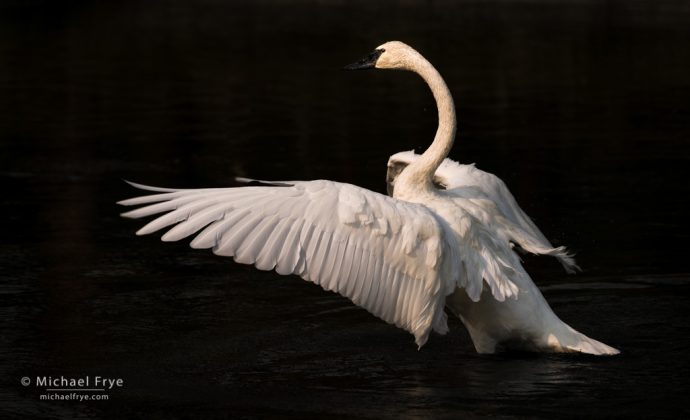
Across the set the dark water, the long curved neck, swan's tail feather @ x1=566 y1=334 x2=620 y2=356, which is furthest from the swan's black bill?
swan's tail feather @ x1=566 y1=334 x2=620 y2=356

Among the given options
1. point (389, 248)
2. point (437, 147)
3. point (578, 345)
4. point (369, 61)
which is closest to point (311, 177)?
point (369, 61)

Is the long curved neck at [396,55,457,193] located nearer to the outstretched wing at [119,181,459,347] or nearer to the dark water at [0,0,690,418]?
the outstretched wing at [119,181,459,347]

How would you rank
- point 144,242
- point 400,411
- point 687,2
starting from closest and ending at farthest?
point 400,411 → point 144,242 → point 687,2

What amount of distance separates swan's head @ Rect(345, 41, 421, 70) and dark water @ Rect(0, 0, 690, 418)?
1.75 meters

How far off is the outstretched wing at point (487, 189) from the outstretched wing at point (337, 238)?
1.15 metres

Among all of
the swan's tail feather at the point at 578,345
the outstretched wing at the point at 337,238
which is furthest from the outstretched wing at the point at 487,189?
the outstretched wing at the point at 337,238

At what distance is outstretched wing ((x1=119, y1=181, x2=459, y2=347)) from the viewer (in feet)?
26.7

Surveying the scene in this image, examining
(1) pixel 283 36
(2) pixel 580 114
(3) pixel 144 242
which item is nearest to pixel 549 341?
(3) pixel 144 242

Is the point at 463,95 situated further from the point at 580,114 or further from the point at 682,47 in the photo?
the point at 682,47

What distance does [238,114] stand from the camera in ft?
70.0

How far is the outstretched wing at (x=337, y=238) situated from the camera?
8.14 metres

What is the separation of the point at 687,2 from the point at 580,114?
21.7 m

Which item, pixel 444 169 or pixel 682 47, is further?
pixel 682 47

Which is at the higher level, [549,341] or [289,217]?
[289,217]
